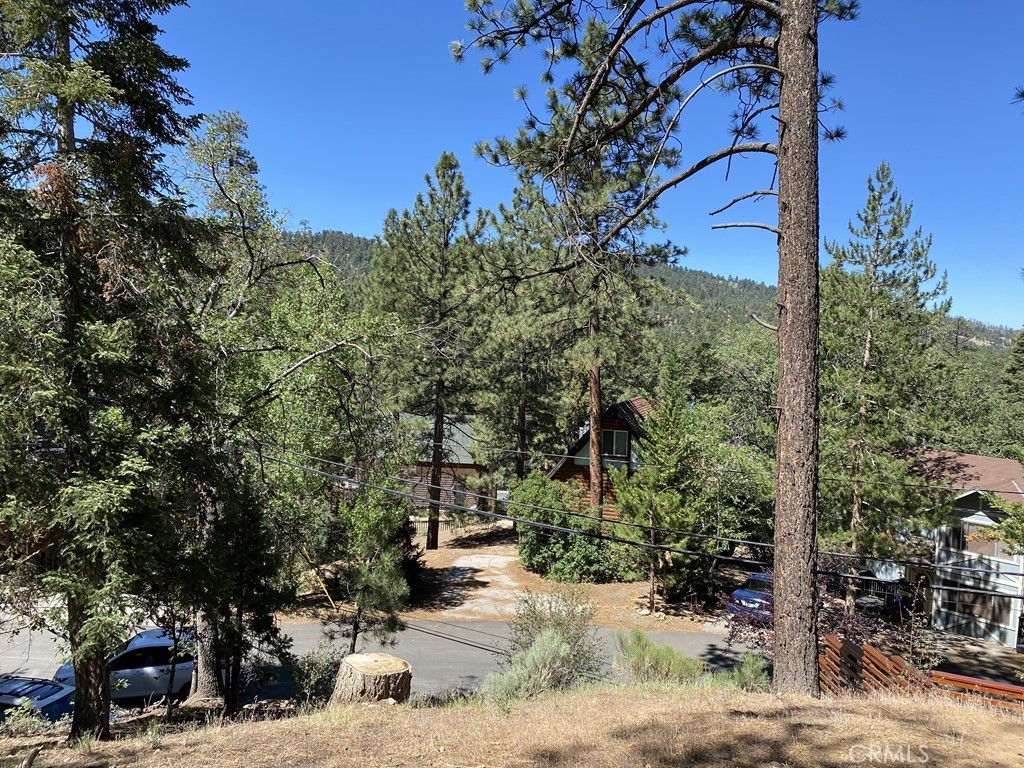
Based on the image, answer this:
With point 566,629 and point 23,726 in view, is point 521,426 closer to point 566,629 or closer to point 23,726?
point 566,629

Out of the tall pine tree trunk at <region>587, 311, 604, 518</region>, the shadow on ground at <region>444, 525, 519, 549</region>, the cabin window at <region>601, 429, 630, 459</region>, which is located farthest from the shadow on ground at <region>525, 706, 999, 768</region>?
the shadow on ground at <region>444, 525, 519, 549</region>

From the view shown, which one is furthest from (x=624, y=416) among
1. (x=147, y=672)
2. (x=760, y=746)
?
(x=760, y=746)

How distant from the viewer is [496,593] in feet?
66.8

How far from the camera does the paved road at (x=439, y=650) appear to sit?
12.9 meters

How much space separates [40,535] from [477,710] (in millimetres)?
4733

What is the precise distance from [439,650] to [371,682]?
877 cm

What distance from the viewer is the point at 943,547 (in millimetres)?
20266

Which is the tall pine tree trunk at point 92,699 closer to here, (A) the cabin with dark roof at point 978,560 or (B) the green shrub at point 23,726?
(B) the green shrub at point 23,726

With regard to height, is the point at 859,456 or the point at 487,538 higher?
the point at 859,456

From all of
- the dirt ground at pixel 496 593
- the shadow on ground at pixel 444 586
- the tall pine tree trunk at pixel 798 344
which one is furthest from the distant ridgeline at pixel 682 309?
the shadow on ground at pixel 444 586

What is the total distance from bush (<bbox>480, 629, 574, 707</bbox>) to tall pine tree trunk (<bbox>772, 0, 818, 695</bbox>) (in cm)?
341

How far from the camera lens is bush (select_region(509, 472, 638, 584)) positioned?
2080 cm

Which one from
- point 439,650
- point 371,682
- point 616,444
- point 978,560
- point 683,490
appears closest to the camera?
point 371,682

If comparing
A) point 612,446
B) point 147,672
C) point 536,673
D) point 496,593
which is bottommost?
point 496,593
